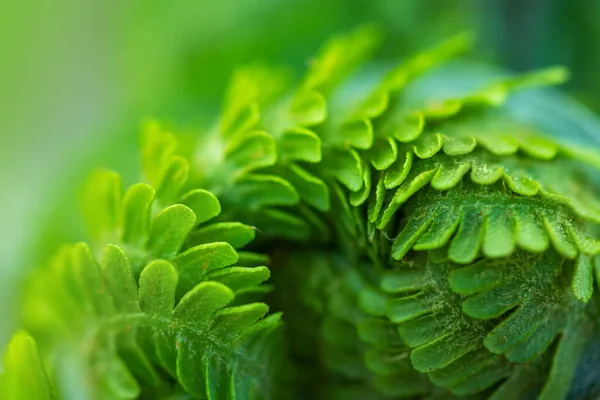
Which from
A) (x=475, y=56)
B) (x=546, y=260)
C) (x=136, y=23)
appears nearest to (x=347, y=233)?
(x=546, y=260)

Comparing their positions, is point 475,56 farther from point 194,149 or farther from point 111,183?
point 111,183

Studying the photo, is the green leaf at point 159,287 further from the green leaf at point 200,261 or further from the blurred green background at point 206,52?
Result: the blurred green background at point 206,52

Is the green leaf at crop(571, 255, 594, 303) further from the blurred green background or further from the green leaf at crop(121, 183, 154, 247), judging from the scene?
the blurred green background

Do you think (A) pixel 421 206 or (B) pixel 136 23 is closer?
(A) pixel 421 206

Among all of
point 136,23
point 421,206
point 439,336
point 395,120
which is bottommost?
point 439,336

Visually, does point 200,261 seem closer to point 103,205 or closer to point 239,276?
point 239,276

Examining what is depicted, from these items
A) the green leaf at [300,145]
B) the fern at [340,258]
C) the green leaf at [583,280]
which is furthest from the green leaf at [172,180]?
the green leaf at [583,280]

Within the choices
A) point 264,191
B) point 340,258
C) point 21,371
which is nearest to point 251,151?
point 264,191
